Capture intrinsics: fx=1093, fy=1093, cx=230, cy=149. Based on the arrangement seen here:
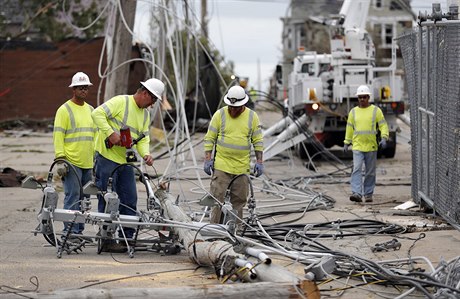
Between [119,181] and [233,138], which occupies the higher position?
[233,138]

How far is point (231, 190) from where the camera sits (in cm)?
1255

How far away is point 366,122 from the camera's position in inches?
682

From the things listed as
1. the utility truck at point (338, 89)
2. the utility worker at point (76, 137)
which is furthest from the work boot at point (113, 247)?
the utility truck at point (338, 89)

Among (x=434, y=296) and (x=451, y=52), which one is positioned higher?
(x=451, y=52)

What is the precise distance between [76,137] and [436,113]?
4.47 metres

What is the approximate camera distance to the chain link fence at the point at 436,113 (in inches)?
491

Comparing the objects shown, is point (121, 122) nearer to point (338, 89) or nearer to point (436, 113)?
point (436, 113)

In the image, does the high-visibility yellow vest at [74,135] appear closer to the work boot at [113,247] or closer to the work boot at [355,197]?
the work boot at [113,247]

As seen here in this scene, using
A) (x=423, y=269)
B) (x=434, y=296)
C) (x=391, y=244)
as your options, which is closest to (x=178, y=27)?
(x=391, y=244)

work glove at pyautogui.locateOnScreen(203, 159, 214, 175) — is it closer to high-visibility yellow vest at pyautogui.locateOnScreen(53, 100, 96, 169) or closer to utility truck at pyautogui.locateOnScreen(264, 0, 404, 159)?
high-visibility yellow vest at pyautogui.locateOnScreen(53, 100, 96, 169)

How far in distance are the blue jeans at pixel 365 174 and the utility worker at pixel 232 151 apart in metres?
4.68

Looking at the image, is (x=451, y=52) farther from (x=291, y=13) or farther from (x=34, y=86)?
(x=291, y=13)

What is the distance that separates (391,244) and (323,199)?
503 cm

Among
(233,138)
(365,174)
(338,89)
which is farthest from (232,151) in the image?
(338,89)
